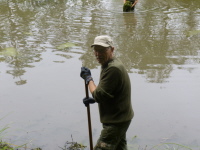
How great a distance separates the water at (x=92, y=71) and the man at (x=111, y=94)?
116 centimetres

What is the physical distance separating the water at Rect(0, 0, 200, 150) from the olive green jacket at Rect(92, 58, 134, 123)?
50.0 inches

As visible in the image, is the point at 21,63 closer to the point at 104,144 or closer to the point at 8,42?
the point at 8,42

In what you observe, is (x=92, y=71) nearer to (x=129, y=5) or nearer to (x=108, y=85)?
(x=108, y=85)

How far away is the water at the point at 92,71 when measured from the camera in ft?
15.2

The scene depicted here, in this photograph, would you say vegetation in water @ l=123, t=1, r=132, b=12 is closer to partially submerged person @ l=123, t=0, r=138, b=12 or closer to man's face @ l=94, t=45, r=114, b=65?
partially submerged person @ l=123, t=0, r=138, b=12

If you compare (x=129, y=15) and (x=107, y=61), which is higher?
(x=107, y=61)

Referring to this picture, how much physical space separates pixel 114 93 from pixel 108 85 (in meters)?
0.15

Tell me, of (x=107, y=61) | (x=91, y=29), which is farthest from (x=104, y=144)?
(x=91, y=29)

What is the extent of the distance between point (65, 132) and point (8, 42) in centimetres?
514

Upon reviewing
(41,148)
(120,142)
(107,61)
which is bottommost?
(41,148)

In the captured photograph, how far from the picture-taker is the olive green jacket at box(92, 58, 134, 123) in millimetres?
2908

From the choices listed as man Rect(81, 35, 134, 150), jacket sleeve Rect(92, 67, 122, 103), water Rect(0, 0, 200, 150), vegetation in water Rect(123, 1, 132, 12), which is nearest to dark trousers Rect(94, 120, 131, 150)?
man Rect(81, 35, 134, 150)

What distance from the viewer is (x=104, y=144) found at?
A: 3141 mm

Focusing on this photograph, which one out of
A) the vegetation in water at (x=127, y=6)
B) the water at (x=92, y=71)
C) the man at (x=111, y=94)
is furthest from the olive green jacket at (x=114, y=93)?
the vegetation in water at (x=127, y=6)
